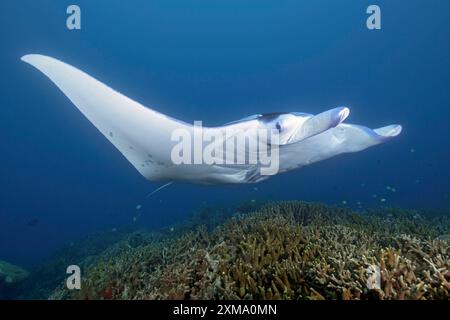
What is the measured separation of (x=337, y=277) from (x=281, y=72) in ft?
249

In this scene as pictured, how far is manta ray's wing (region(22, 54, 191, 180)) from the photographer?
11.0 ft

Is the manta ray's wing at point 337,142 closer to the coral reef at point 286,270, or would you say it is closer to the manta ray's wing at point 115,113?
the coral reef at point 286,270

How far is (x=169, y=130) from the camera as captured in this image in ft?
11.6

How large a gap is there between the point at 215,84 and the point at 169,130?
75.8 meters

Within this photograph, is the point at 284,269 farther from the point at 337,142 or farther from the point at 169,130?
the point at 169,130

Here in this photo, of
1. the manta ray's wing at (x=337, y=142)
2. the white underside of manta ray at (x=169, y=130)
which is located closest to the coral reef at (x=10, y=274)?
the white underside of manta ray at (x=169, y=130)

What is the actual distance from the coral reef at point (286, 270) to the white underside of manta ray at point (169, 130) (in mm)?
1183

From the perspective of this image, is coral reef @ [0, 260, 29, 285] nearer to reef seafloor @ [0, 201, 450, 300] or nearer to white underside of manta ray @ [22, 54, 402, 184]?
reef seafloor @ [0, 201, 450, 300]

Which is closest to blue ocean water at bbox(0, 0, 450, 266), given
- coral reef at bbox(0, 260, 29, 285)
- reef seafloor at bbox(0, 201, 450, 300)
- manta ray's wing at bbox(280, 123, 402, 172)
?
coral reef at bbox(0, 260, 29, 285)

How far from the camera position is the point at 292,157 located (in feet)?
13.8

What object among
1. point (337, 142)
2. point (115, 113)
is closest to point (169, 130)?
point (115, 113)

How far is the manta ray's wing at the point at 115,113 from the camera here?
334 cm
